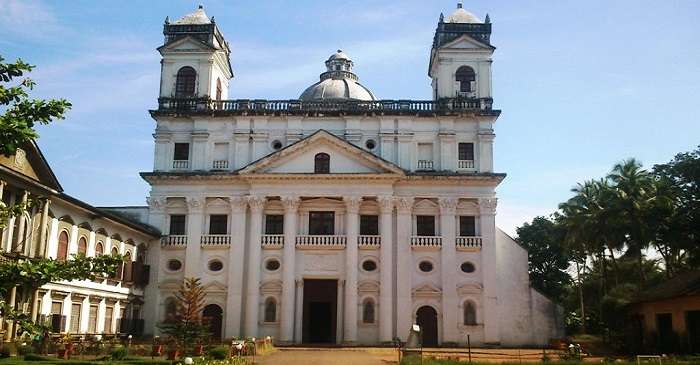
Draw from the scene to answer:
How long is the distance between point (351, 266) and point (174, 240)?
10.8 metres

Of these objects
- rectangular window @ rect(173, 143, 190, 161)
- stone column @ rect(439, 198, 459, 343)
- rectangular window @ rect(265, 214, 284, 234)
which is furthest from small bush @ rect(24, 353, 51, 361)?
stone column @ rect(439, 198, 459, 343)

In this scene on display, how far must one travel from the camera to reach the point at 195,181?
40.2 metres

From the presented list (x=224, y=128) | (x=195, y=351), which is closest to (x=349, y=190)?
(x=224, y=128)

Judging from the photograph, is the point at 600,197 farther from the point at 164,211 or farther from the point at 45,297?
the point at 45,297

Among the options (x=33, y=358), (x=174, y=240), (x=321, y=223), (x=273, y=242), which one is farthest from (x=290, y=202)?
(x=33, y=358)

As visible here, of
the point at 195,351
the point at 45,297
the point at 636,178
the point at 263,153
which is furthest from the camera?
the point at 263,153

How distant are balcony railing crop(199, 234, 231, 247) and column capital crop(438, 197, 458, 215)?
1278 centimetres

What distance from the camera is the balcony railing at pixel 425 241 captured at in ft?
129

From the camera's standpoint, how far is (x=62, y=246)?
3005 cm

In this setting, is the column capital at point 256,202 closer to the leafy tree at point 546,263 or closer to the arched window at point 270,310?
the arched window at point 270,310

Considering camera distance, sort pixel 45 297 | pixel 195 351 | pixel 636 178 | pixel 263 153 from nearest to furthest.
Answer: pixel 195 351, pixel 45 297, pixel 636 178, pixel 263 153

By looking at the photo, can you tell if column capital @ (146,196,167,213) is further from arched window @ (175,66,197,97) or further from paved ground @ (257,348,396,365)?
paved ground @ (257,348,396,365)

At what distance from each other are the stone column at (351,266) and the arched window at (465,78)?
33.0 ft

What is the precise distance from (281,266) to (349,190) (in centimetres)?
599
